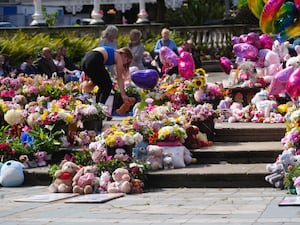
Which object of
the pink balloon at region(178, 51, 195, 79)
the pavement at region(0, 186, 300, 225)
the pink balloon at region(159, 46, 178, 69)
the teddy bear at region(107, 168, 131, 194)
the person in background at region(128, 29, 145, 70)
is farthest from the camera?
the person in background at region(128, 29, 145, 70)

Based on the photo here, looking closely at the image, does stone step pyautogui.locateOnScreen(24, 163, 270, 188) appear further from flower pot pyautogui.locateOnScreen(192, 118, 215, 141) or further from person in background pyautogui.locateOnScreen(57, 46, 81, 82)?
person in background pyautogui.locateOnScreen(57, 46, 81, 82)

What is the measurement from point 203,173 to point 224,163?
100 centimetres

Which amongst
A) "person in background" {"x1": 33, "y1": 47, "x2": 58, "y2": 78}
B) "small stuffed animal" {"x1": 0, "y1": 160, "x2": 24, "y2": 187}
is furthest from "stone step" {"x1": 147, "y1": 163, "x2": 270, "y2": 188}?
"person in background" {"x1": 33, "y1": 47, "x2": 58, "y2": 78}

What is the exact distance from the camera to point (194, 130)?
15281 mm

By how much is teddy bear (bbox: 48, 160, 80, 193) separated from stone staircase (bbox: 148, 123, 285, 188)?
101 centimetres

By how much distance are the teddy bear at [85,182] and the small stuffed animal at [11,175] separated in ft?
4.01

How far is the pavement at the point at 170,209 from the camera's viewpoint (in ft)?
36.3

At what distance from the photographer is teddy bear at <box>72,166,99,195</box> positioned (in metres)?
13.6

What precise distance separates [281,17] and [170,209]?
8.40 ft

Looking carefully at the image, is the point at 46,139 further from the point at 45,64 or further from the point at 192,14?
the point at 192,14

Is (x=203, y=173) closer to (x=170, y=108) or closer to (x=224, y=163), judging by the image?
(x=224, y=163)

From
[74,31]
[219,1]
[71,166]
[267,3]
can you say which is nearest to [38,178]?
[71,166]

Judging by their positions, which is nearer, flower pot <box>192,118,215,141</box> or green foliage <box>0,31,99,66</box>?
flower pot <box>192,118,215,141</box>

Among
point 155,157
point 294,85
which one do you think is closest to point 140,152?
point 155,157
